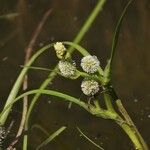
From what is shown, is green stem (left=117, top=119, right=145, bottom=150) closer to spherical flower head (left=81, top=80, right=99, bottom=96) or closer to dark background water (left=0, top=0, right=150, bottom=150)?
spherical flower head (left=81, top=80, right=99, bottom=96)

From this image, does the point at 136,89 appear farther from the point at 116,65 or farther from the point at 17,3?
the point at 17,3

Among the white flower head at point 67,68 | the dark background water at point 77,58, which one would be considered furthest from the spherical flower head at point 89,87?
the dark background water at point 77,58

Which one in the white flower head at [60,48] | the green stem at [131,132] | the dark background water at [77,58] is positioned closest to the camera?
the white flower head at [60,48]

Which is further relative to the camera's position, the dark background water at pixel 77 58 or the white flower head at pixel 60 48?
the dark background water at pixel 77 58

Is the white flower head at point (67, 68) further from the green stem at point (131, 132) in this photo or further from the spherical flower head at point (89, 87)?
the green stem at point (131, 132)

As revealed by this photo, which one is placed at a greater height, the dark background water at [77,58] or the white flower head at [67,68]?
the dark background water at [77,58]

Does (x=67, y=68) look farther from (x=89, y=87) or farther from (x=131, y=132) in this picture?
(x=131, y=132)

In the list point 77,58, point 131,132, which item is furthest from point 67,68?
point 77,58

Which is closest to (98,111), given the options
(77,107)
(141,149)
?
(141,149)

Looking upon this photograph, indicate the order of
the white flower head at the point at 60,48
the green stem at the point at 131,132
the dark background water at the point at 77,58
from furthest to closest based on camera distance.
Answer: the dark background water at the point at 77,58
the green stem at the point at 131,132
the white flower head at the point at 60,48
